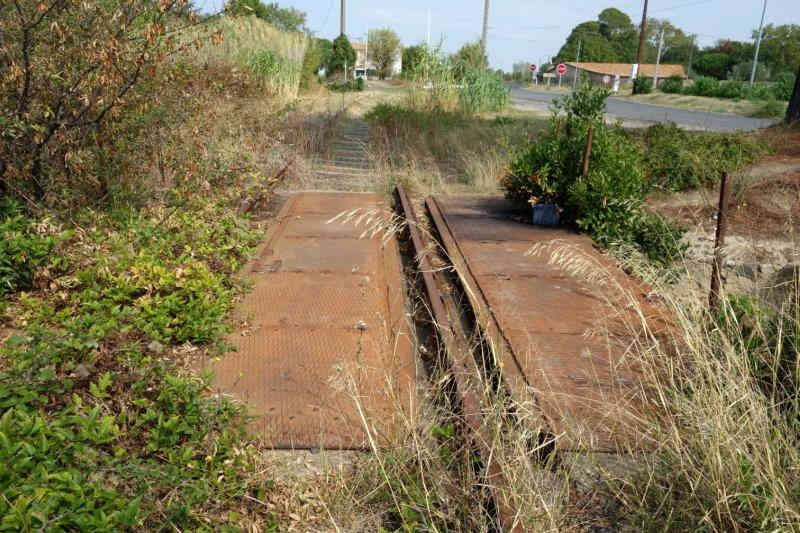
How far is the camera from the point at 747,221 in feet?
24.7

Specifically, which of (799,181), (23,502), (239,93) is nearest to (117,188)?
(23,502)

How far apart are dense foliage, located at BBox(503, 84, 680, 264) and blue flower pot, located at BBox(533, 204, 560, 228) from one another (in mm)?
107

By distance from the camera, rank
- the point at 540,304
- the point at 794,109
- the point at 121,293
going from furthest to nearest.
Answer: the point at 794,109 < the point at 540,304 < the point at 121,293

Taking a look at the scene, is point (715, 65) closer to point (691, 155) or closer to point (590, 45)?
point (590, 45)

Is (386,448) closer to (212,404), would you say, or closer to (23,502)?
(212,404)

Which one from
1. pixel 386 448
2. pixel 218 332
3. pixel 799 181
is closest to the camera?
pixel 386 448

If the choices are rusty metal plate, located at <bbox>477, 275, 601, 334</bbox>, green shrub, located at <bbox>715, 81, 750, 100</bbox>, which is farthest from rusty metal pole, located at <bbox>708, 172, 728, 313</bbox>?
green shrub, located at <bbox>715, 81, 750, 100</bbox>

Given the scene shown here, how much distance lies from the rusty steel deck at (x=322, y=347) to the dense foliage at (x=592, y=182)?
6.47 ft

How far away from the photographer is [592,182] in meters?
6.14

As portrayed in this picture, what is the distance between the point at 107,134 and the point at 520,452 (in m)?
4.55

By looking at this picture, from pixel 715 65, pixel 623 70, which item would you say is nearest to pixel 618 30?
pixel 623 70

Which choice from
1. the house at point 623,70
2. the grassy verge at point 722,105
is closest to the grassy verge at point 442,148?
the grassy verge at point 722,105

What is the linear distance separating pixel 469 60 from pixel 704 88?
25.6 meters

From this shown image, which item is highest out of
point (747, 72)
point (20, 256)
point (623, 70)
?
point (623, 70)
